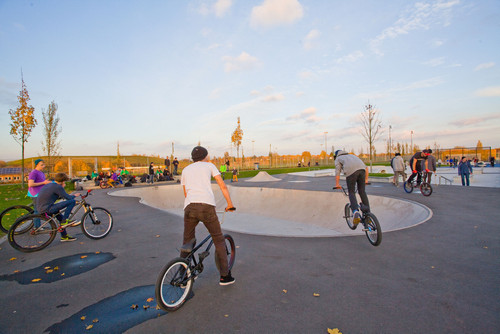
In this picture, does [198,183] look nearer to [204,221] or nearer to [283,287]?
[204,221]

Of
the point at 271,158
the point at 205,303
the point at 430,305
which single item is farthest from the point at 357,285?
the point at 271,158

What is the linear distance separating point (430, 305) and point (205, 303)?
2.67 metres

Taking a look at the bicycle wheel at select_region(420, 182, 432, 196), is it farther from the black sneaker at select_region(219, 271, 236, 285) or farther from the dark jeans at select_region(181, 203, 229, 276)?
the dark jeans at select_region(181, 203, 229, 276)

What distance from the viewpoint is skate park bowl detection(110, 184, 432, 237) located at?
8.27 m

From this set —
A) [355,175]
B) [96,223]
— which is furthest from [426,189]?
[96,223]

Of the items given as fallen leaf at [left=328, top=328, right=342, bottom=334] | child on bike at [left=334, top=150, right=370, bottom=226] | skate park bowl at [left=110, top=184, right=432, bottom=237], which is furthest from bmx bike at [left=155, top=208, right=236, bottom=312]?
child on bike at [left=334, top=150, right=370, bottom=226]

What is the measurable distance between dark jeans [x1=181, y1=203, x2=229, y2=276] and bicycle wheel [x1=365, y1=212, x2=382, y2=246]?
324cm

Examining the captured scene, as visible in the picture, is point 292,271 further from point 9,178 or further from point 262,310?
point 9,178

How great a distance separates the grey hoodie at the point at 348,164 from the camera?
5.66 m

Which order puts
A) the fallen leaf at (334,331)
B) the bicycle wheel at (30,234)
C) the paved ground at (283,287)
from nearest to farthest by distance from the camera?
the fallen leaf at (334,331) < the paved ground at (283,287) < the bicycle wheel at (30,234)

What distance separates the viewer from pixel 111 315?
291 cm

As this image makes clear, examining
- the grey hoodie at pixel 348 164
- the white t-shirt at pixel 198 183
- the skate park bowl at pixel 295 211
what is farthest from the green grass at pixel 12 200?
the grey hoodie at pixel 348 164

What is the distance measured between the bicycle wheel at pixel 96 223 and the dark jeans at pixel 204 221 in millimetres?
4122

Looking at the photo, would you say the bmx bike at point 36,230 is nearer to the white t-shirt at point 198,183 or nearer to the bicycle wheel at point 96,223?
the bicycle wheel at point 96,223
